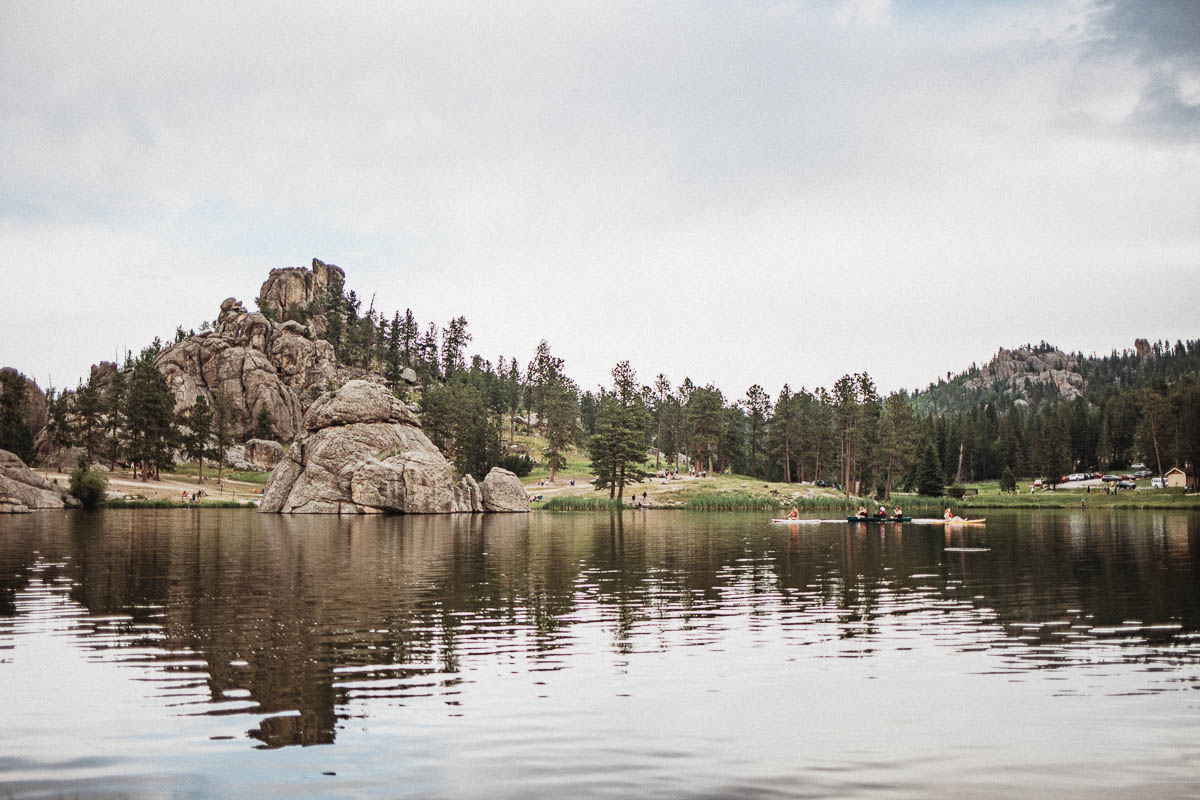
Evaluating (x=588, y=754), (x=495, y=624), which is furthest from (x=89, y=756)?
(x=495, y=624)

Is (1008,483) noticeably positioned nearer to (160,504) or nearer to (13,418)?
(160,504)

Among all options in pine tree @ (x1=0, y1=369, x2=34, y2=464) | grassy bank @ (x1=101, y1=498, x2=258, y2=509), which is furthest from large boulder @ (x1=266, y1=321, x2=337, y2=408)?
grassy bank @ (x1=101, y1=498, x2=258, y2=509)

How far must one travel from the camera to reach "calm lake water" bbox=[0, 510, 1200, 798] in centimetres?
975

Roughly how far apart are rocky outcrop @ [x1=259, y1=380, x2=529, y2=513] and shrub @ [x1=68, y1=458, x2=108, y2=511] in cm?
1600

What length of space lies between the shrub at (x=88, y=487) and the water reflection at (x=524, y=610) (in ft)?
143

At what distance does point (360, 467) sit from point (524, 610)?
227ft

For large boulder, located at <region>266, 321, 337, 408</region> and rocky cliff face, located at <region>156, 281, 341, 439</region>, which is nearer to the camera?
rocky cliff face, located at <region>156, 281, 341, 439</region>

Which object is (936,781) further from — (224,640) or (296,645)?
(224,640)

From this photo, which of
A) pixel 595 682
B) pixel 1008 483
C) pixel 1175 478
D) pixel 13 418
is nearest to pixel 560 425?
pixel 1008 483

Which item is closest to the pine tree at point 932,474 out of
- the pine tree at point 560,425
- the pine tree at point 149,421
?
the pine tree at point 560,425

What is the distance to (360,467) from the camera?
88.9 m

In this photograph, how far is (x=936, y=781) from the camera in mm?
9453

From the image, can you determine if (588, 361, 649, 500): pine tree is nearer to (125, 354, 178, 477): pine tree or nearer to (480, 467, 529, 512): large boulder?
(480, 467, 529, 512): large boulder

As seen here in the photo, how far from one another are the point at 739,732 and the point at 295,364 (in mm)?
162918
